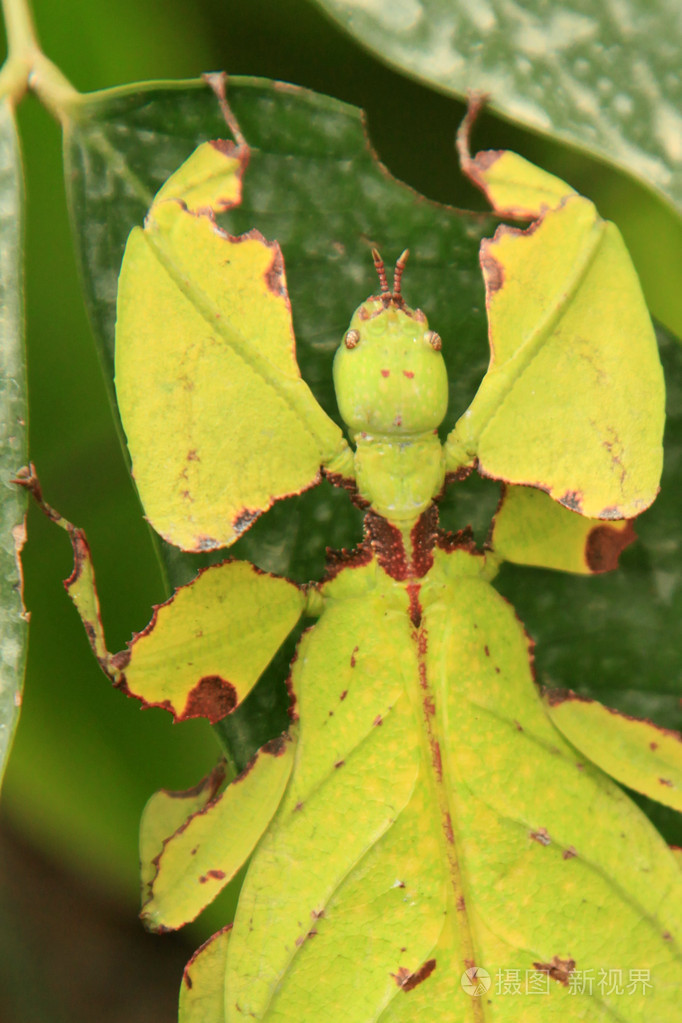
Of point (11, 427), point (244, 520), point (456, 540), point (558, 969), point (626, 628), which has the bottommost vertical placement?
point (558, 969)

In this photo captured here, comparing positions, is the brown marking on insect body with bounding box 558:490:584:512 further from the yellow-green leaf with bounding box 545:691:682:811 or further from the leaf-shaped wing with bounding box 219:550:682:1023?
the yellow-green leaf with bounding box 545:691:682:811

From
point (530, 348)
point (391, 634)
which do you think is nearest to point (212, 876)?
point (391, 634)

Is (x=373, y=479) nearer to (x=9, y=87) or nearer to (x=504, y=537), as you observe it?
(x=504, y=537)

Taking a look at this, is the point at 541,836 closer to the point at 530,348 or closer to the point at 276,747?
the point at 276,747

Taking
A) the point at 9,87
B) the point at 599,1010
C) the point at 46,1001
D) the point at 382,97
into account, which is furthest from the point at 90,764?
the point at 382,97

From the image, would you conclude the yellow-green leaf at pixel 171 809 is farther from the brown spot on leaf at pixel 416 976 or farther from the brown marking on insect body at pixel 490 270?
the brown marking on insect body at pixel 490 270

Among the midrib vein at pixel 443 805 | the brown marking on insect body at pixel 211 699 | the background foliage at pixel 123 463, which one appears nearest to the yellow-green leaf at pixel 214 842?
the brown marking on insect body at pixel 211 699
